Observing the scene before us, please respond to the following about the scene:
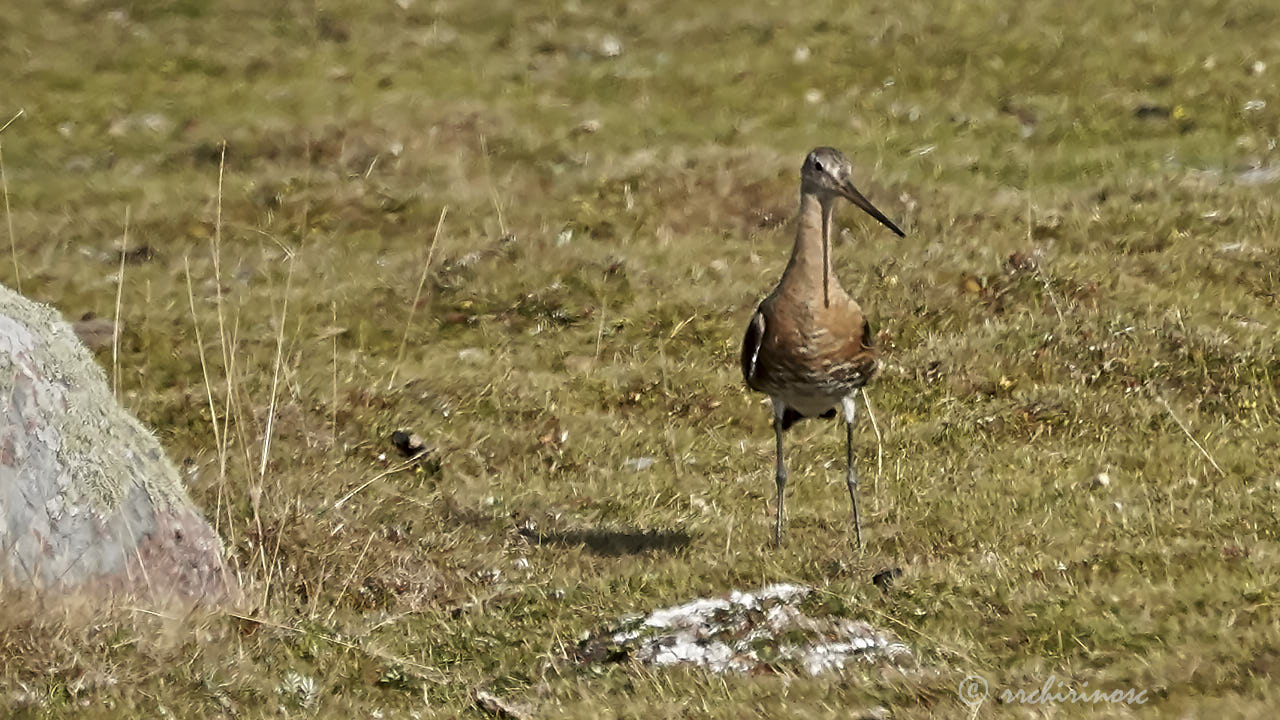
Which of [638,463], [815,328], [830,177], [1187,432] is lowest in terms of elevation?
[638,463]

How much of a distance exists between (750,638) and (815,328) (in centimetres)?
322

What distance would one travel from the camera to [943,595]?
880cm

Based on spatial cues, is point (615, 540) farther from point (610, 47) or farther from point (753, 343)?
point (610, 47)

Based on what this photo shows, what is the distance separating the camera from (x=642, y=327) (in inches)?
664

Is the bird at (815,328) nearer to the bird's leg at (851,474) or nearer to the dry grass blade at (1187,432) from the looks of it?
the bird's leg at (851,474)

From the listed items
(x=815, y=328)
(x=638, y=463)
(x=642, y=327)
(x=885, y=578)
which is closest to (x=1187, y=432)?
(x=815, y=328)

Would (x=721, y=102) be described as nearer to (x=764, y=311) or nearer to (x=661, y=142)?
(x=661, y=142)

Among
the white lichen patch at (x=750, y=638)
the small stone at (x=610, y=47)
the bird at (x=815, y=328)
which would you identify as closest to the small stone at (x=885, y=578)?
the white lichen patch at (x=750, y=638)

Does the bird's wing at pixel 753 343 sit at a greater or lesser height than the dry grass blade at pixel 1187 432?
greater

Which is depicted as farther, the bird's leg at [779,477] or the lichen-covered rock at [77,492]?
the bird's leg at [779,477]

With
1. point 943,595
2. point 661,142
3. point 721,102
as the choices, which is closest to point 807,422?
point 943,595

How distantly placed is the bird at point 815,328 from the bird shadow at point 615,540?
2.31ft

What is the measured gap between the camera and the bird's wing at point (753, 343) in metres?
11.5

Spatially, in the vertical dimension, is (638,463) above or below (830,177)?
below
